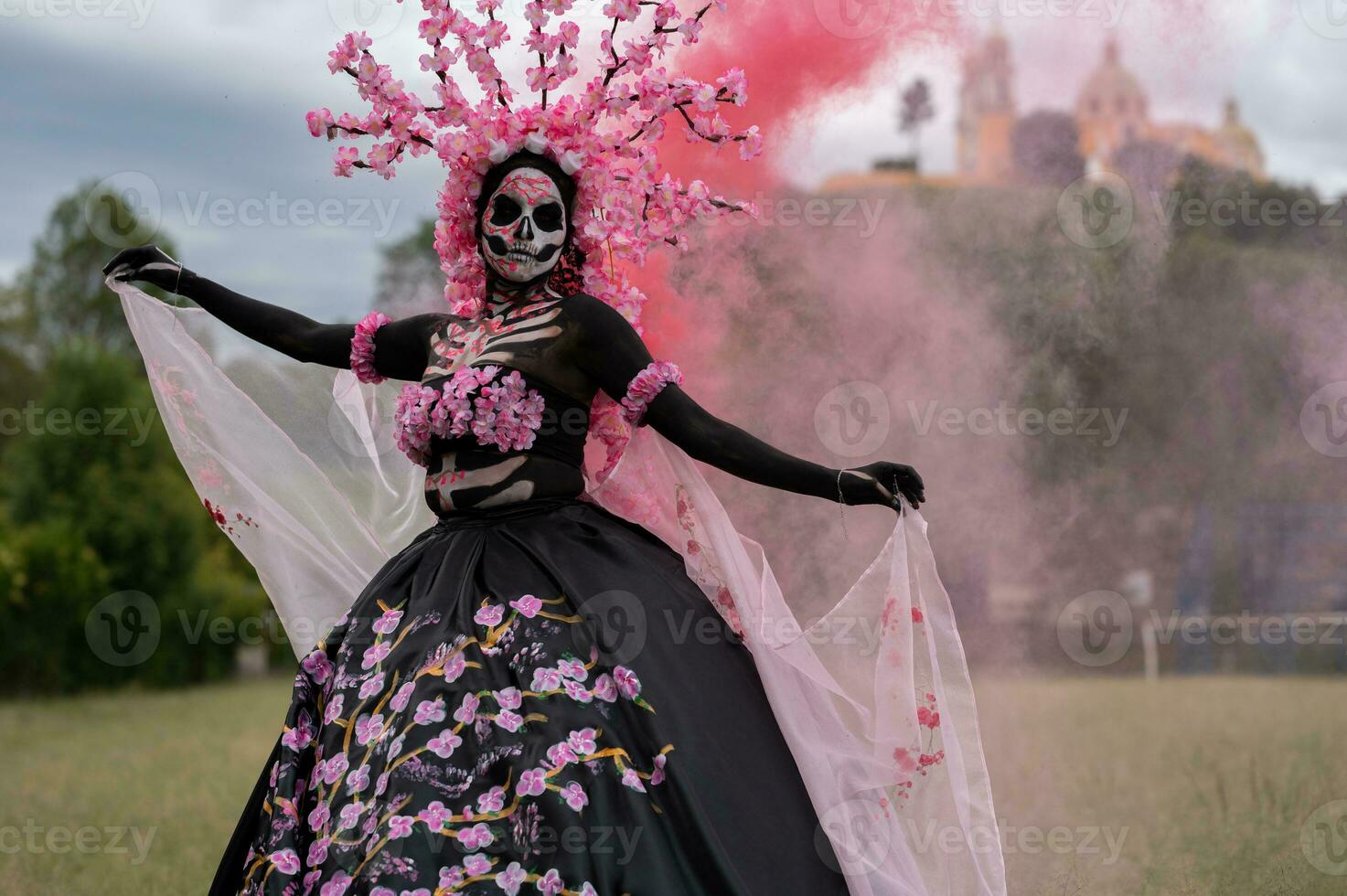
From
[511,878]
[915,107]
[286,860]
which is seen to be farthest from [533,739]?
[915,107]

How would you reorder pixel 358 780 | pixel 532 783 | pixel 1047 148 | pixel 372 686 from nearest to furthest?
1. pixel 532 783
2. pixel 358 780
3. pixel 372 686
4. pixel 1047 148

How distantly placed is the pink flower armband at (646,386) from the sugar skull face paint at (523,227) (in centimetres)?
44

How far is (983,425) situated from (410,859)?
13.8ft

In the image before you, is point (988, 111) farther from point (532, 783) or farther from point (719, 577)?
point (532, 783)

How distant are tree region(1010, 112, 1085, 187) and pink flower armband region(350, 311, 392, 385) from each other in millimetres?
5017

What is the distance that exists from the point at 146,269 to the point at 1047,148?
238 inches

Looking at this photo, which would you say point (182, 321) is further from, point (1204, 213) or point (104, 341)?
point (104, 341)

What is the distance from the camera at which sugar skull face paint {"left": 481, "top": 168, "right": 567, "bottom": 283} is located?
3.49 meters

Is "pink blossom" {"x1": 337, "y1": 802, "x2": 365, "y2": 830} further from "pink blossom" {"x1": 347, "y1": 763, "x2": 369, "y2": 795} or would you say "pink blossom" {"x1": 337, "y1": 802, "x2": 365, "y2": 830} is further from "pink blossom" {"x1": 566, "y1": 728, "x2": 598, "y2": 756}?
"pink blossom" {"x1": 566, "y1": 728, "x2": 598, "y2": 756}

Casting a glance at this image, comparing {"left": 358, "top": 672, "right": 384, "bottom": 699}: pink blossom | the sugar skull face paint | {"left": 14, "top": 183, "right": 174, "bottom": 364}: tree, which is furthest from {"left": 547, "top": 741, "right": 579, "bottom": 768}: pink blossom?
{"left": 14, "top": 183, "right": 174, "bottom": 364}: tree

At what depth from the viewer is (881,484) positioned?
323 centimetres

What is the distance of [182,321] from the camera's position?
13.5 feet

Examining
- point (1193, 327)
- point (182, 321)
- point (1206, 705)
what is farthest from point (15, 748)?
point (1193, 327)

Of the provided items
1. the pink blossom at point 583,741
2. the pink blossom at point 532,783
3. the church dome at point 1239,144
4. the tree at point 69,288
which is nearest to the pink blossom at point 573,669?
the pink blossom at point 583,741
